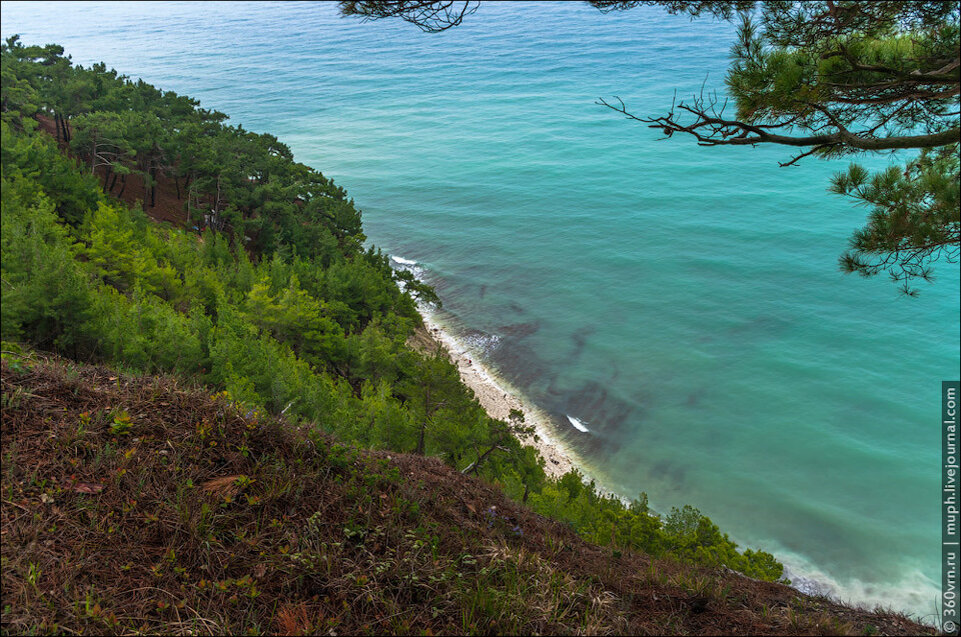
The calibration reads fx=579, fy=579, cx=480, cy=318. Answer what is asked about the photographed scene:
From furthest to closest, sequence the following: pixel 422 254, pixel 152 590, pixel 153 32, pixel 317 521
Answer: pixel 153 32
pixel 422 254
pixel 317 521
pixel 152 590

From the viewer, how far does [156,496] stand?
16.0 ft

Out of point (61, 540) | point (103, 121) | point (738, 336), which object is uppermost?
point (103, 121)

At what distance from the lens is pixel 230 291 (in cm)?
2595

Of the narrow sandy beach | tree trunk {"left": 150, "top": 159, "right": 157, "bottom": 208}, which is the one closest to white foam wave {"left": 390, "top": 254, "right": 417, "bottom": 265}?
the narrow sandy beach

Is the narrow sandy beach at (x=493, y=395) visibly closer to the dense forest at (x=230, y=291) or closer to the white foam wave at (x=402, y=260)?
the dense forest at (x=230, y=291)

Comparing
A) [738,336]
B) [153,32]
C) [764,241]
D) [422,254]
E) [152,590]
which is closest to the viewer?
[152,590]

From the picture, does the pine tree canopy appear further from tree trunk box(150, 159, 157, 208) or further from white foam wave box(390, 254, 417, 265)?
white foam wave box(390, 254, 417, 265)

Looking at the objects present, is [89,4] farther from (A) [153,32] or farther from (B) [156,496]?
(B) [156,496]

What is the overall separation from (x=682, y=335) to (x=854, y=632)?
36.1m

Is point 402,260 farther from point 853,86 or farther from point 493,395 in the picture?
point 853,86

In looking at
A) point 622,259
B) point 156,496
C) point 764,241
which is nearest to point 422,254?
point 622,259

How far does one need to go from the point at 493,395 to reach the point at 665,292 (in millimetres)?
21008

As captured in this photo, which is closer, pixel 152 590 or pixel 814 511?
pixel 152 590

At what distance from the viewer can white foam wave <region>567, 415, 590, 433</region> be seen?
2789 centimetres
